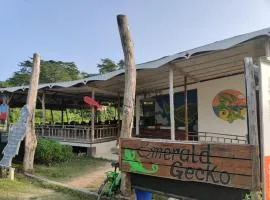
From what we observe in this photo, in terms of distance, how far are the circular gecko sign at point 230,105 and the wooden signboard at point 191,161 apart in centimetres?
810

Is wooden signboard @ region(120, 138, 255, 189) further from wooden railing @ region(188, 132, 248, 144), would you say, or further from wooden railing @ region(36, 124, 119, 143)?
wooden railing @ region(36, 124, 119, 143)

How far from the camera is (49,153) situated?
1236 centimetres

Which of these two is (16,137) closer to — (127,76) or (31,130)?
(31,130)

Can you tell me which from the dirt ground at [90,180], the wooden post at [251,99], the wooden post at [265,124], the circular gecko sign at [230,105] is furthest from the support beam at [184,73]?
the wooden post at [265,124]

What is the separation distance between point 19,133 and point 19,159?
256 centimetres

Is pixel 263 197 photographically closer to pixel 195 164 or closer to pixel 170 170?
pixel 195 164

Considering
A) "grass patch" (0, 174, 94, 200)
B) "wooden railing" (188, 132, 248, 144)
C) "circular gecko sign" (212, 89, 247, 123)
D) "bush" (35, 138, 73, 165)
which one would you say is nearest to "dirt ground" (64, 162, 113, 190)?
"grass patch" (0, 174, 94, 200)

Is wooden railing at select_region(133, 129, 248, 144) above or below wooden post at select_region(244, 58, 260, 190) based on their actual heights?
below

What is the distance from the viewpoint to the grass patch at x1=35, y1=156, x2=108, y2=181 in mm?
10734

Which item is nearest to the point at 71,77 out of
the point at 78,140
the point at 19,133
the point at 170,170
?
the point at 78,140

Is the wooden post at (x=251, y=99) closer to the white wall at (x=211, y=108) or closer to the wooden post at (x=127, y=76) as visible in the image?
the wooden post at (x=127, y=76)

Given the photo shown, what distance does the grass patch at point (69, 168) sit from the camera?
10.7 meters

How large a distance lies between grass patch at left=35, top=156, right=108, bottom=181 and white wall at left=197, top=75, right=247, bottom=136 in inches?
179

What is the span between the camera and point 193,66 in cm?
1098
